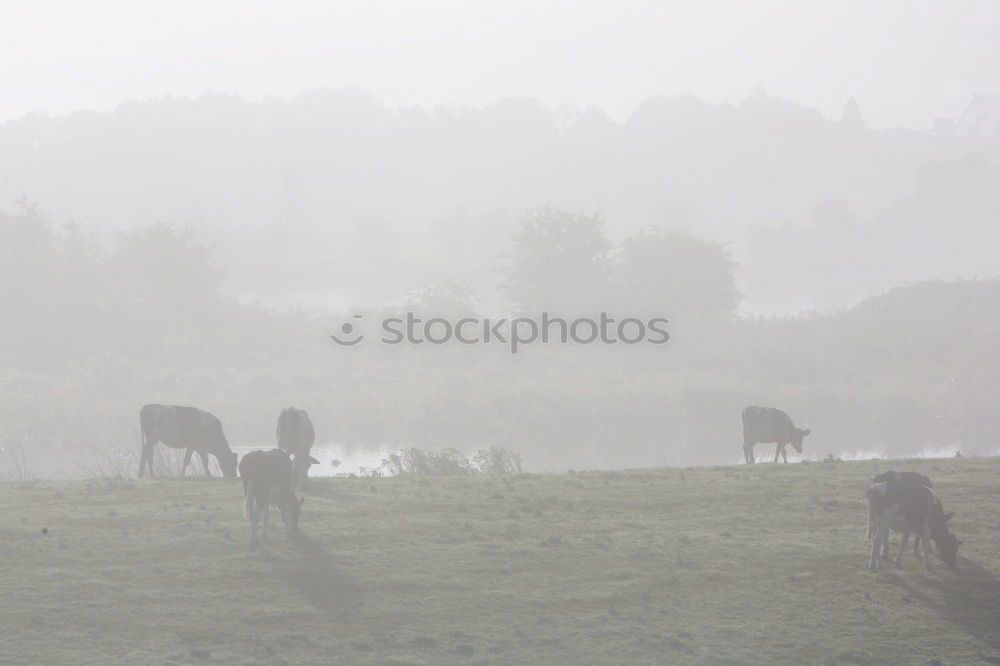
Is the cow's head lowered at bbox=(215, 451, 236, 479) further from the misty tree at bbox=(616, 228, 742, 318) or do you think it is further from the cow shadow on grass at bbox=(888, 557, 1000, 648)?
the misty tree at bbox=(616, 228, 742, 318)

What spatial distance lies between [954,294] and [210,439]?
74079mm

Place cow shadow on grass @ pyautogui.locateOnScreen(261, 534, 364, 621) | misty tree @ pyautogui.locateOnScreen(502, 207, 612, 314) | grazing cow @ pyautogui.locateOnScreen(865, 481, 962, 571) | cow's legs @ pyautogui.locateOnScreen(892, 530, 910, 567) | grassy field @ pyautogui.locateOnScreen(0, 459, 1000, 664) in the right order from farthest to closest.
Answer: misty tree @ pyautogui.locateOnScreen(502, 207, 612, 314) → cow's legs @ pyautogui.locateOnScreen(892, 530, 910, 567) → grazing cow @ pyautogui.locateOnScreen(865, 481, 962, 571) → cow shadow on grass @ pyautogui.locateOnScreen(261, 534, 364, 621) → grassy field @ pyautogui.locateOnScreen(0, 459, 1000, 664)

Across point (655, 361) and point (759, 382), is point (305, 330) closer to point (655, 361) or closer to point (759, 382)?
point (655, 361)

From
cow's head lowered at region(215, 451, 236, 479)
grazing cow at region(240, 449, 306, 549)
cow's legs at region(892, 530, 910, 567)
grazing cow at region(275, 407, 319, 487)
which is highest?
grazing cow at region(275, 407, 319, 487)

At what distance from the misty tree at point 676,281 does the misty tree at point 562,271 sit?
1.91 m

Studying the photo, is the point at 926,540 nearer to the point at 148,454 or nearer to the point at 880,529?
the point at 880,529

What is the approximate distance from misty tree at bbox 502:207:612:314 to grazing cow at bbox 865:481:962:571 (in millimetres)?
Result: 66564

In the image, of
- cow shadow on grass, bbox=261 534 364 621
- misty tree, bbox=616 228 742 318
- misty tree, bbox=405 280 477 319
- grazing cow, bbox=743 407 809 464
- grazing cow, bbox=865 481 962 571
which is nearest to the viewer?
cow shadow on grass, bbox=261 534 364 621

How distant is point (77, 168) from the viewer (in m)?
166

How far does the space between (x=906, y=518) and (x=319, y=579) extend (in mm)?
8882

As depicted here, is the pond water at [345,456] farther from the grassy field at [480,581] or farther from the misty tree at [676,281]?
the misty tree at [676,281]

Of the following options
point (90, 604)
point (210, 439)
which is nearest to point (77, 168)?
point (210, 439)

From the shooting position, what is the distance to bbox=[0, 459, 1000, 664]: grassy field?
15500 mm

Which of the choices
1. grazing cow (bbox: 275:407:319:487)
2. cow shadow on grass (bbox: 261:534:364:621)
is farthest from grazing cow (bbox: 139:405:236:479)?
cow shadow on grass (bbox: 261:534:364:621)
